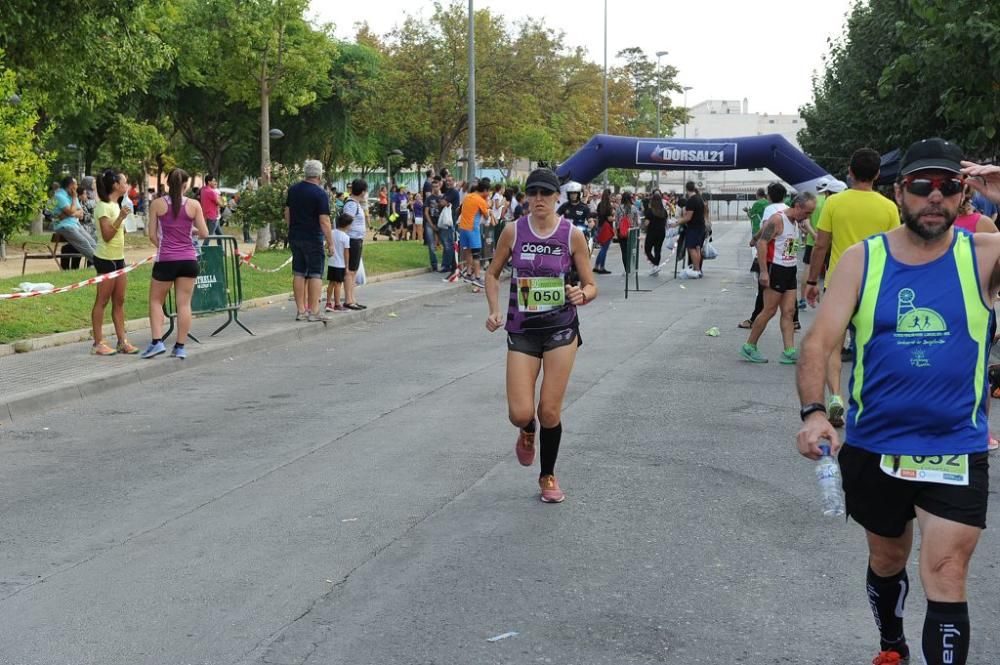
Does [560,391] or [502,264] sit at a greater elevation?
[502,264]

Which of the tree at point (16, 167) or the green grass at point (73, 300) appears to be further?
the green grass at point (73, 300)

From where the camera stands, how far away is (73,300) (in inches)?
601

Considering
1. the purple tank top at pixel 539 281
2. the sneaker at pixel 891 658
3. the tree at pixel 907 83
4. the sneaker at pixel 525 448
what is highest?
the tree at pixel 907 83

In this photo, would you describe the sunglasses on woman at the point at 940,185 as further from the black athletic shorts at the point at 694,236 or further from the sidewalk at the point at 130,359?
the black athletic shorts at the point at 694,236

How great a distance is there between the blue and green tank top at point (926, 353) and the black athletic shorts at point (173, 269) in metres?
9.08

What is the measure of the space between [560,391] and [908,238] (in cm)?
316

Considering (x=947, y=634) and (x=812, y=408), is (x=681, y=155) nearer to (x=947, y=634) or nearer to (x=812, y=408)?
(x=812, y=408)

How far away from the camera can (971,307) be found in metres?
3.78

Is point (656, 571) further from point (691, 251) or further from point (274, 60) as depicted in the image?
point (274, 60)

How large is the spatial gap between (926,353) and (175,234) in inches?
364

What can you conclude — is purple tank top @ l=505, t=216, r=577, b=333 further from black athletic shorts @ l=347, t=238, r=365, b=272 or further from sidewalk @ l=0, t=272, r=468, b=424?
black athletic shorts @ l=347, t=238, r=365, b=272

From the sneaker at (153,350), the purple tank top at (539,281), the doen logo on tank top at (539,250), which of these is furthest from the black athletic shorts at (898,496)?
the sneaker at (153,350)

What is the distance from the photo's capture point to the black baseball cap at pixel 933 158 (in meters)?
3.86

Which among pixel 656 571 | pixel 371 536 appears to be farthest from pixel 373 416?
pixel 656 571
